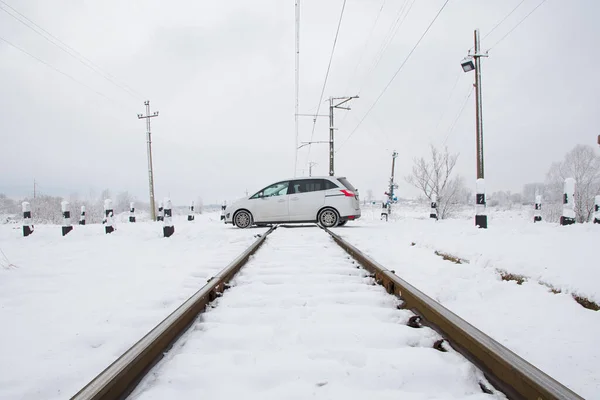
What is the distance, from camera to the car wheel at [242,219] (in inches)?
407

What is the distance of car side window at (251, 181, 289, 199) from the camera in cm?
1027

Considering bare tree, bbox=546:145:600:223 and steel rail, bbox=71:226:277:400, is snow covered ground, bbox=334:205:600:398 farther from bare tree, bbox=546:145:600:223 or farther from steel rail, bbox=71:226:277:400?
bare tree, bbox=546:145:600:223

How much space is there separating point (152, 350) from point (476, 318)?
2062mm

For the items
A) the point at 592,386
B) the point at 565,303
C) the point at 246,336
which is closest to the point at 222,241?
the point at 246,336

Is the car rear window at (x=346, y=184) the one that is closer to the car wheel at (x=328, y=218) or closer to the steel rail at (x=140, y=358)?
the car wheel at (x=328, y=218)

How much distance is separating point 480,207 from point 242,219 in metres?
6.81

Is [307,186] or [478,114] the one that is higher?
[478,114]

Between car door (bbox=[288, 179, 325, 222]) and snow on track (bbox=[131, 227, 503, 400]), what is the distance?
24.3ft

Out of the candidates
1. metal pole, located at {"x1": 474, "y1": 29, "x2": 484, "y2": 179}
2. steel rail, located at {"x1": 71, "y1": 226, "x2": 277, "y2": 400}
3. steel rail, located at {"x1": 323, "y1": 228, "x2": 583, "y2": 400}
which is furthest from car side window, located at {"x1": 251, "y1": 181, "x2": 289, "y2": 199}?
steel rail, located at {"x1": 323, "y1": 228, "x2": 583, "y2": 400}

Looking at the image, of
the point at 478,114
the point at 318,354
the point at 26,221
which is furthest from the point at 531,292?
the point at 26,221

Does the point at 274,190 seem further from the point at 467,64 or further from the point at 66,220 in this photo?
the point at 467,64

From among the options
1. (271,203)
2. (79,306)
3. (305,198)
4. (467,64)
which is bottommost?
(79,306)

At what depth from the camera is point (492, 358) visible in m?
1.37

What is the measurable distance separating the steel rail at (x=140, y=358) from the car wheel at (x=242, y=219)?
8.00m
